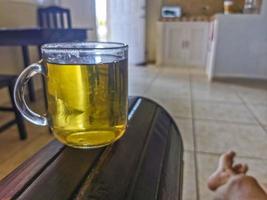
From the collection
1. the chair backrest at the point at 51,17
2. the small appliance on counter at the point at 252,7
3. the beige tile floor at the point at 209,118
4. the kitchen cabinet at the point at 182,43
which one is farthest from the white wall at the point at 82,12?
the small appliance on counter at the point at 252,7

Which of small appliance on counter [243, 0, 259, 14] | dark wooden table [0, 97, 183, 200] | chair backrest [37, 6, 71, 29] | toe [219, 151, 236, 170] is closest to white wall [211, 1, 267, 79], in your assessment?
small appliance on counter [243, 0, 259, 14]

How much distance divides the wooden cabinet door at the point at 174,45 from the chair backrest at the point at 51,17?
200cm

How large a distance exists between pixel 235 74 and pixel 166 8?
5.94ft

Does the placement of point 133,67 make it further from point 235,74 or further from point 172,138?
point 172,138

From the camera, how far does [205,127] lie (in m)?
1.68

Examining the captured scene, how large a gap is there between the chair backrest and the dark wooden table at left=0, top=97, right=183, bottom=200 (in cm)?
217

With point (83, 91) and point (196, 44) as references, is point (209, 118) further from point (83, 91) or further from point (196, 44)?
point (196, 44)

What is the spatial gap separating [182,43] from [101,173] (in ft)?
13.0

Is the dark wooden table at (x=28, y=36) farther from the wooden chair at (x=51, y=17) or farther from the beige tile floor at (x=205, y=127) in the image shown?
the wooden chair at (x=51, y=17)

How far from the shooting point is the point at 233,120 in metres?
1.81

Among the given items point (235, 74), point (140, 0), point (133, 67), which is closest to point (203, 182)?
point (235, 74)

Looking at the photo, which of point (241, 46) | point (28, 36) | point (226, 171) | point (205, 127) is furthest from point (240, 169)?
point (241, 46)

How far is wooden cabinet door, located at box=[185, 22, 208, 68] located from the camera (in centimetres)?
403

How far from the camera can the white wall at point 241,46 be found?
9.84 feet
